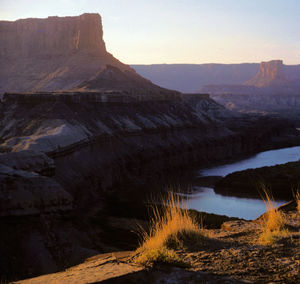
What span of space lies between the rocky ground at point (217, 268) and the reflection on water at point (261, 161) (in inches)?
Result: 1910

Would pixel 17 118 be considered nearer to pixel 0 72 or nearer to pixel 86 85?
pixel 86 85

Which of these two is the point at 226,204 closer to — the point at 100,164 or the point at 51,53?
the point at 100,164

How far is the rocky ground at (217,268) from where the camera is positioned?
616cm

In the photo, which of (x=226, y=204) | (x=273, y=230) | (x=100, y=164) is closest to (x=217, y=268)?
(x=273, y=230)

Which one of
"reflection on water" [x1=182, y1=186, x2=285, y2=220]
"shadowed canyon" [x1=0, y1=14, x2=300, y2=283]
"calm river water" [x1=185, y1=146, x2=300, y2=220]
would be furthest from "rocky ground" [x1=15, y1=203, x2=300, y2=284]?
"reflection on water" [x1=182, y1=186, x2=285, y2=220]

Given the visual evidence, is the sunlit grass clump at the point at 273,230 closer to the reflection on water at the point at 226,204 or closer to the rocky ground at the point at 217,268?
the rocky ground at the point at 217,268

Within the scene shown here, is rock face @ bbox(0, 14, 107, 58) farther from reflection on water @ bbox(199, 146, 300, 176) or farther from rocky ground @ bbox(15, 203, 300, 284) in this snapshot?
rocky ground @ bbox(15, 203, 300, 284)

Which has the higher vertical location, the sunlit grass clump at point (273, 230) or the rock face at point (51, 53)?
the rock face at point (51, 53)

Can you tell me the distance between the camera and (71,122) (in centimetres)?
5025

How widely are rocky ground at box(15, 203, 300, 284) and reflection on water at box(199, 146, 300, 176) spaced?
159 feet

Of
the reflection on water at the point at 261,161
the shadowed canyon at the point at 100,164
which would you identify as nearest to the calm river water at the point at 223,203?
the reflection on water at the point at 261,161

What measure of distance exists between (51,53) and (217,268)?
411 feet

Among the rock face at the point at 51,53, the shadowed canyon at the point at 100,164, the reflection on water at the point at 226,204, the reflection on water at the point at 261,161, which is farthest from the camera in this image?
the rock face at the point at 51,53

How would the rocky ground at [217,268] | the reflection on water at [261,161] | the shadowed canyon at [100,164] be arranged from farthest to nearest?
the reflection on water at [261,161] → the shadowed canyon at [100,164] → the rocky ground at [217,268]
